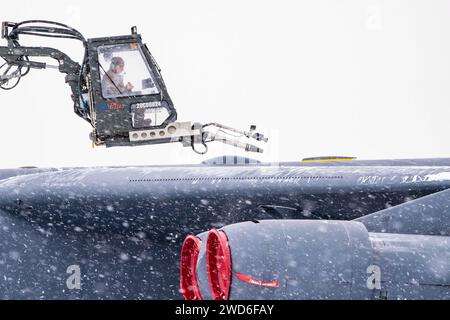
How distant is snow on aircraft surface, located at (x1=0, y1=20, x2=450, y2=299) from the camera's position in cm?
292

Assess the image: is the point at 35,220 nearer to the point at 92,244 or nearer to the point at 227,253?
the point at 92,244

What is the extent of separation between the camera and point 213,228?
3592 millimetres

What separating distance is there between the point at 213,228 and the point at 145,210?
0.56 meters

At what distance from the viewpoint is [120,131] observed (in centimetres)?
1246

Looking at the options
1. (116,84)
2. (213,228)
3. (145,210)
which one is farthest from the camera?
(116,84)

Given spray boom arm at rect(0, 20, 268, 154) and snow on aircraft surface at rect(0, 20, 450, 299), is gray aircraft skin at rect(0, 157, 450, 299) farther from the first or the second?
spray boom arm at rect(0, 20, 268, 154)

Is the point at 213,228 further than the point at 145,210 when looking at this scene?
No

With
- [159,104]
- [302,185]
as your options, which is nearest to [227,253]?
[302,185]

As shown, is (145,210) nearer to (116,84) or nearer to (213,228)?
(213,228)

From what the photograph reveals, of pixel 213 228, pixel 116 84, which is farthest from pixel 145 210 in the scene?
pixel 116 84

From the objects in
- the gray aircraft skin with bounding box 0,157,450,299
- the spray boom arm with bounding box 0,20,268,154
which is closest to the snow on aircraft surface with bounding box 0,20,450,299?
the gray aircraft skin with bounding box 0,157,450,299

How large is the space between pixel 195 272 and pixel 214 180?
846mm

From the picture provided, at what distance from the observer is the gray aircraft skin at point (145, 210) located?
3771mm

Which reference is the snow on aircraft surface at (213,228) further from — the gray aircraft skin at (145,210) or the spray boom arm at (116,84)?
the spray boom arm at (116,84)
